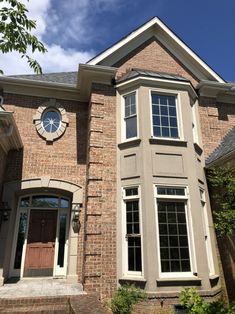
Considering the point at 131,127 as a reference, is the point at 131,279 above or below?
below

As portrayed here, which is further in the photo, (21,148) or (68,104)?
(68,104)

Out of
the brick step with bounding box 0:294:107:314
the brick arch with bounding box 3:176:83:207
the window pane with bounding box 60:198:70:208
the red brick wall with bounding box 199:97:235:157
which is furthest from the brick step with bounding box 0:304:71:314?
the red brick wall with bounding box 199:97:235:157

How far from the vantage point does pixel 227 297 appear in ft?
27.6

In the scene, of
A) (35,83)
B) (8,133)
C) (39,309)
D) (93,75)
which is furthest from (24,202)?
(93,75)

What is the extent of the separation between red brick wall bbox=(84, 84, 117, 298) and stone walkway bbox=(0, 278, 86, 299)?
2.13 ft

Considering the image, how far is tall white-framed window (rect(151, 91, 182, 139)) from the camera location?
9.31 m

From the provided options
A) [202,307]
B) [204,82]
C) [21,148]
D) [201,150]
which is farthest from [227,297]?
[21,148]

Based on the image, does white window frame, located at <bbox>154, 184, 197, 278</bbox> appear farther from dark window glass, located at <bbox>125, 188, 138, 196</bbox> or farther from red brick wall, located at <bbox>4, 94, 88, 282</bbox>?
red brick wall, located at <bbox>4, 94, 88, 282</bbox>

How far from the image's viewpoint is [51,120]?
1042cm

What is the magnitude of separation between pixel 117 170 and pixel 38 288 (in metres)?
4.29

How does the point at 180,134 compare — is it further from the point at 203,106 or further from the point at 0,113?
the point at 0,113

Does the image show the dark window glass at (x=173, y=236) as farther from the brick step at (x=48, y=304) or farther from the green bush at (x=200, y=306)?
the brick step at (x=48, y=304)

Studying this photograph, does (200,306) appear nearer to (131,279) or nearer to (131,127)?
(131,279)

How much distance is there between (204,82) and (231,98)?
6.09ft
